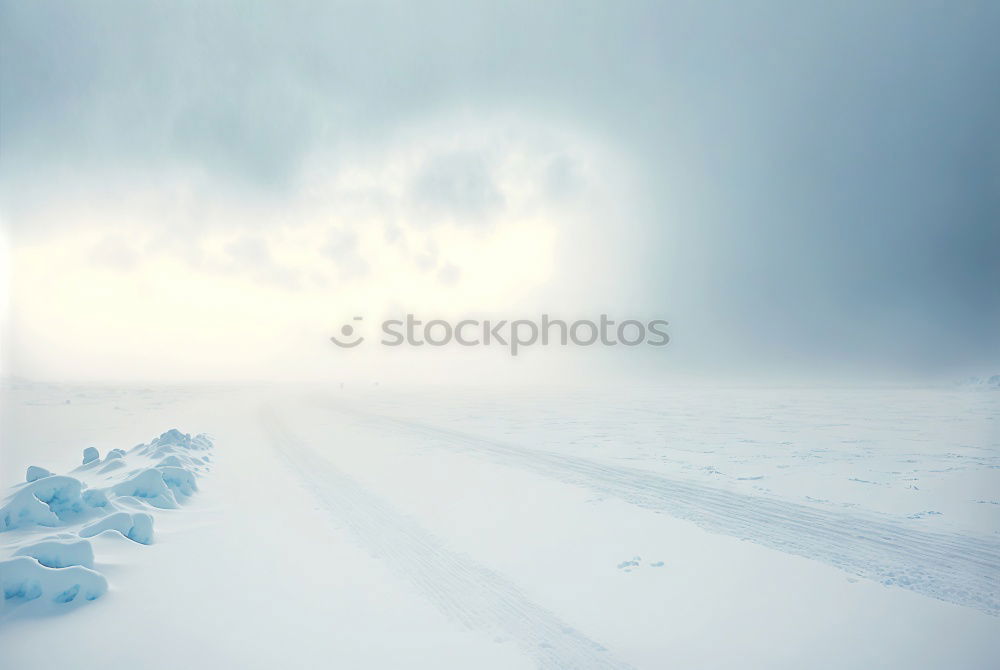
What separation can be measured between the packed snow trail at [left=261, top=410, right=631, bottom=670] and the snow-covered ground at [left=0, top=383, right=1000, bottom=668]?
30 mm

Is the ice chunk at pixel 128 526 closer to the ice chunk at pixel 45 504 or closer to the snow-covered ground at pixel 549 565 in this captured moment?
the snow-covered ground at pixel 549 565

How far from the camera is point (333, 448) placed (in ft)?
48.3

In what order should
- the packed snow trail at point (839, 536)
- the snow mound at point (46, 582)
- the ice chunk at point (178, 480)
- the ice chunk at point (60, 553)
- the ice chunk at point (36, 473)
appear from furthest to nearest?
the ice chunk at point (178, 480), the ice chunk at point (36, 473), the packed snow trail at point (839, 536), the ice chunk at point (60, 553), the snow mound at point (46, 582)

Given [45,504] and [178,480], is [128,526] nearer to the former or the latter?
[45,504]

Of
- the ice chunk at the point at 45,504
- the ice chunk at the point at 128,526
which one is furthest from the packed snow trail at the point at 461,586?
the ice chunk at the point at 45,504

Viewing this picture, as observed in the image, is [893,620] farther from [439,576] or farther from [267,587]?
[267,587]

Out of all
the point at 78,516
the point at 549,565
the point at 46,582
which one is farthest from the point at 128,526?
the point at 549,565

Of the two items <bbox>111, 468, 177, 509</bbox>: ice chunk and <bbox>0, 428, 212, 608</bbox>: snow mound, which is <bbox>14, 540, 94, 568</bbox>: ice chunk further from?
<bbox>111, 468, 177, 509</bbox>: ice chunk

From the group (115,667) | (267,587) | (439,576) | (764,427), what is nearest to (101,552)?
(267,587)

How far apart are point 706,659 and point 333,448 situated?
12.6 meters

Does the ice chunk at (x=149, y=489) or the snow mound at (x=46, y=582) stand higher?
the snow mound at (x=46, y=582)

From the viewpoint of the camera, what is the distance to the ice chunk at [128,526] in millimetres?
6305

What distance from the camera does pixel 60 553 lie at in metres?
5.05

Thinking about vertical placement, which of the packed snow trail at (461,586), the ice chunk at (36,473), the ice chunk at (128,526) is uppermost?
the ice chunk at (36,473)
